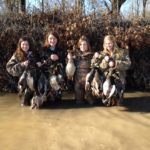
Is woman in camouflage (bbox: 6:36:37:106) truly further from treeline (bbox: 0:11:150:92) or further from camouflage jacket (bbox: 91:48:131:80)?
camouflage jacket (bbox: 91:48:131:80)

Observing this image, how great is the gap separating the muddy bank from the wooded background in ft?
3.24

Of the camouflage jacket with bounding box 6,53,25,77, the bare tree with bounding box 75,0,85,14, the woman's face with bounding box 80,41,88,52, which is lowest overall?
the camouflage jacket with bounding box 6,53,25,77

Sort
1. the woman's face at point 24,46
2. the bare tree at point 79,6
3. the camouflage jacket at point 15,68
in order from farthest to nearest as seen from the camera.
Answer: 1. the bare tree at point 79,6
2. the woman's face at point 24,46
3. the camouflage jacket at point 15,68

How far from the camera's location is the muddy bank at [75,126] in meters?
5.95

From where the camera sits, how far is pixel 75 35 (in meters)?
9.23

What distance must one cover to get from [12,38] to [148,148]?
4.37m

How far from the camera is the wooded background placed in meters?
9.23

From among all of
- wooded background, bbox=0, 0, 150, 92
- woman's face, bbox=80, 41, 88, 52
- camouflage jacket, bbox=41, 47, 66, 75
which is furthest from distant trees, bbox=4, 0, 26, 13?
woman's face, bbox=80, 41, 88, 52

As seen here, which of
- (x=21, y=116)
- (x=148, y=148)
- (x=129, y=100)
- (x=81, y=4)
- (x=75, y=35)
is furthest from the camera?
(x=81, y=4)

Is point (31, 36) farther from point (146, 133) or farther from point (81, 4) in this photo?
point (146, 133)

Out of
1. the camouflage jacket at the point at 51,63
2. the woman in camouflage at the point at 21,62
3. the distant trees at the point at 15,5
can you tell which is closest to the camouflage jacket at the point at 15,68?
the woman in camouflage at the point at 21,62

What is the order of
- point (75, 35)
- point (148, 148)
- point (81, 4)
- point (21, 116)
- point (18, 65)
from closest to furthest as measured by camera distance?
point (148, 148) < point (21, 116) < point (18, 65) < point (75, 35) < point (81, 4)

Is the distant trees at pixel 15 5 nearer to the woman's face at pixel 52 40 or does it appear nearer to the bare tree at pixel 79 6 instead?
the bare tree at pixel 79 6

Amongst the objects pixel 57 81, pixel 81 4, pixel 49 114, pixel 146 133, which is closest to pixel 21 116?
pixel 49 114
